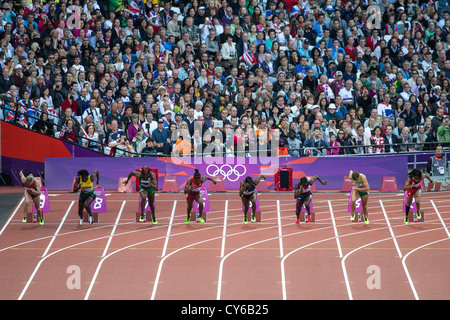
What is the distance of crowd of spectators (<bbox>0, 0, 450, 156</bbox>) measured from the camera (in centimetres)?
2698

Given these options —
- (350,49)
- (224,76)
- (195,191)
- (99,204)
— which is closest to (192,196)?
(195,191)

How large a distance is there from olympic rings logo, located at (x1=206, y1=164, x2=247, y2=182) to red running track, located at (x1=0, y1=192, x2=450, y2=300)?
4.42 ft

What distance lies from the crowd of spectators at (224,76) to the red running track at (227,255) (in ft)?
8.41

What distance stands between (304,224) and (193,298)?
22.0ft

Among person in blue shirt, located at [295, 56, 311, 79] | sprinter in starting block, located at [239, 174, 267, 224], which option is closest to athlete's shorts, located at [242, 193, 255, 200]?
sprinter in starting block, located at [239, 174, 267, 224]

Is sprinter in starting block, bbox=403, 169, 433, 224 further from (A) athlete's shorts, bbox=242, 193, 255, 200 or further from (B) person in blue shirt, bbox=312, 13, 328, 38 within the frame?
(B) person in blue shirt, bbox=312, 13, 328, 38

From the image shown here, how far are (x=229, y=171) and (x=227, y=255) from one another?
273 inches

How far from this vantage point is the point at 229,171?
2711cm

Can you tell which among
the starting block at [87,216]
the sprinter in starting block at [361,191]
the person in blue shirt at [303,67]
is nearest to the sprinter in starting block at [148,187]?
the starting block at [87,216]

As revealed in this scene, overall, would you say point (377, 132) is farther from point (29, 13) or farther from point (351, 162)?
point (29, 13)

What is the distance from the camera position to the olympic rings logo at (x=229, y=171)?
27.0m

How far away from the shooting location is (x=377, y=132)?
28.0 meters

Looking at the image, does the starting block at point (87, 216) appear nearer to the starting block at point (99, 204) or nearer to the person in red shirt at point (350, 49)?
the starting block at point (99, 204)

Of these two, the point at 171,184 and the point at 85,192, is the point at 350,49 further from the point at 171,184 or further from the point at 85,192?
the point at 85,192
